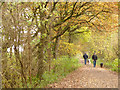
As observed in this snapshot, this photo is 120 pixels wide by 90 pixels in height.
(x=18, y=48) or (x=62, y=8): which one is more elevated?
(x=62, y=8)

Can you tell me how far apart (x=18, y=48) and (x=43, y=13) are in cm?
168

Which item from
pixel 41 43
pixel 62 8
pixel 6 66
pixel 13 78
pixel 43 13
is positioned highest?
pixel 62 8

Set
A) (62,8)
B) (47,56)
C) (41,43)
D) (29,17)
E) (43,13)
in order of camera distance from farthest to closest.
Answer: (62,8) → (47,56) → (41,43) → (43,13) → (29,17)

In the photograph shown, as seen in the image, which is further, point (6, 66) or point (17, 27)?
point (6, 66)

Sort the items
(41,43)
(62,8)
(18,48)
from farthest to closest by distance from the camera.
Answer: (62,8) < (41,43) < (18,48)

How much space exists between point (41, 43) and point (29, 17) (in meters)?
1.25

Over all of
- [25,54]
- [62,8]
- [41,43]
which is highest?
[62,8]

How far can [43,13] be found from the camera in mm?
4215

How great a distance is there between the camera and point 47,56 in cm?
543

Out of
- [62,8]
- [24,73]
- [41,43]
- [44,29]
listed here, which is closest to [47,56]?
[41,43]

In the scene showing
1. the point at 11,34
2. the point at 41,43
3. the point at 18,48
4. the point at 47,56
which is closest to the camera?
the point at 11,34

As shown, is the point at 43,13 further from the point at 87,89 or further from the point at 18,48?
the point at 87,89

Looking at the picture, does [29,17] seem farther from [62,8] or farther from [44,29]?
[62,8]

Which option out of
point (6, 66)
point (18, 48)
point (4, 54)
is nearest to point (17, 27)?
point (18, 48)
